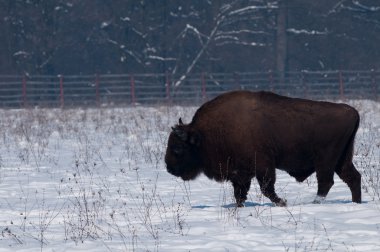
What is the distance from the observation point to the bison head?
10414 millimetres

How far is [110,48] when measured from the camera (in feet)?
169

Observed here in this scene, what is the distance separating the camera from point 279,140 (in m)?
10.0

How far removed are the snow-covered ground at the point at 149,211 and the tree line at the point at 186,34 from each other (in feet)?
104

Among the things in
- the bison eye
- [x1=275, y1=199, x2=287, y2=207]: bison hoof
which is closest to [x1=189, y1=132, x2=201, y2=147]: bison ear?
the bison eye

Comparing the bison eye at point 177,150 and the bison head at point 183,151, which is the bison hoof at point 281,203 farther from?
the bison eye at point 177,150

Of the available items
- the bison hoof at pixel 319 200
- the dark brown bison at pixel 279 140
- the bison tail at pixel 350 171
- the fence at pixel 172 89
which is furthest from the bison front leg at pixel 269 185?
the fence at pixel 172 89

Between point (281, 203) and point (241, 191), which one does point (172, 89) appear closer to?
point (241, 191)

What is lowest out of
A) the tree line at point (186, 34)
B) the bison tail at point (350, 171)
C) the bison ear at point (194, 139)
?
the bison tail at point (350, 171)

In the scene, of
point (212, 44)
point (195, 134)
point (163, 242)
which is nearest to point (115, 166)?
point (195, 134)

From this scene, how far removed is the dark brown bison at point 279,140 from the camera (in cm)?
995

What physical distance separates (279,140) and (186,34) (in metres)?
39.5

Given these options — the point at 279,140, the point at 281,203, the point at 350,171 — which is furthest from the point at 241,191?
the point at 350,171

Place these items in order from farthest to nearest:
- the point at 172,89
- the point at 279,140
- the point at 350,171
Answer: the point at 172,89 < the point at 350,171 < the point at 279,140

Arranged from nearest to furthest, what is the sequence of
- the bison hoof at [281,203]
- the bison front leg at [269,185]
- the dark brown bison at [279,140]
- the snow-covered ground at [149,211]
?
the snow-covered ground at [149,211]
the bison hoof at [281,203]
the bison front leg at [269,185]
the dark brown bison at [279,140]
